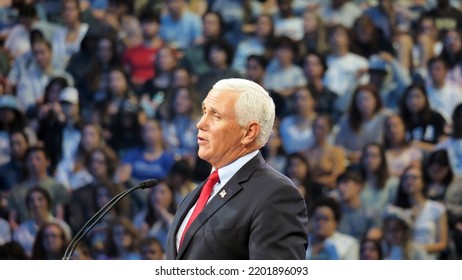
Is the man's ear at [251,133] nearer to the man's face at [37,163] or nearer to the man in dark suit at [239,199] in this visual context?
the man in dark suit at [239,199]

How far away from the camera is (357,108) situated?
6973 millimetres

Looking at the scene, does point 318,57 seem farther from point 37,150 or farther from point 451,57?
point 37,150

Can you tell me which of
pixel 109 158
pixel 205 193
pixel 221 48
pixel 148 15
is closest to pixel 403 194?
pixel 221 48

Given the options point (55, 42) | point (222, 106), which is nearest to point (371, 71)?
point (55, 42)

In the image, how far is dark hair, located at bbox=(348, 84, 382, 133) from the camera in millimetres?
6938

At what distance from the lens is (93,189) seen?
7.00 m

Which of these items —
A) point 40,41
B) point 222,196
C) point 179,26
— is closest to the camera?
point 222,196

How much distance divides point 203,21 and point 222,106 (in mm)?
4585

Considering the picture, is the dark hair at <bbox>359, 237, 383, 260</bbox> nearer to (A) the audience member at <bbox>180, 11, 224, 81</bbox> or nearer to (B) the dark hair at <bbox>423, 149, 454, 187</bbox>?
(B) the dark hair at <bbox>423, 149, 454, 187</bbox>

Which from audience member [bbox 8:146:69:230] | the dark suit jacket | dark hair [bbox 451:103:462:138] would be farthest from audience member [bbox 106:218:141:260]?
the dark suit jacket

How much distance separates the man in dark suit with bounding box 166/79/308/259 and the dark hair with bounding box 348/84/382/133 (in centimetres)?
415

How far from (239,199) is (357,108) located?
14.3ft

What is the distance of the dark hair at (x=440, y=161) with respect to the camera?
6.77 metres
